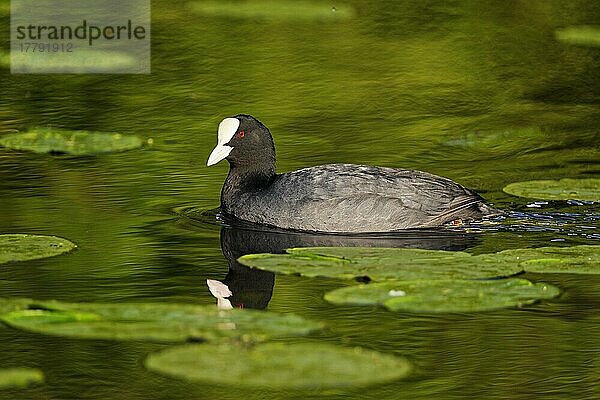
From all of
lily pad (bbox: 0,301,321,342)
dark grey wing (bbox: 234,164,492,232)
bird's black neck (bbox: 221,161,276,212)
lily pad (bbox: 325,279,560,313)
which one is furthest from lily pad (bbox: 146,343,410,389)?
bird's black neck (bbox: 221,161,276,212)

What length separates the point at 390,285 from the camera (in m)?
7.69

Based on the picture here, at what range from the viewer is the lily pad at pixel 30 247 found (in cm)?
859

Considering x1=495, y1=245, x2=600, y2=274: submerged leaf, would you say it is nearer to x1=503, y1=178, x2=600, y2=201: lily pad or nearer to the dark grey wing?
the dark grey wing

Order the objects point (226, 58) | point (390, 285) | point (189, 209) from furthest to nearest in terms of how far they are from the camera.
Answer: point (226, 58) → point (189, 209) → point (390, 285)

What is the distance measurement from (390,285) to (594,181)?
343 centimetres

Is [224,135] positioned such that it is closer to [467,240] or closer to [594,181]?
[467,240]

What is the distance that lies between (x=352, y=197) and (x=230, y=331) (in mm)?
3070

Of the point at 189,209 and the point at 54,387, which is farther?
the point at 189,209

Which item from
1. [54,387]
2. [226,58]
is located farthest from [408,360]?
[226,58]

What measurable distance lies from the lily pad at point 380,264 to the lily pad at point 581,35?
28.8 feet

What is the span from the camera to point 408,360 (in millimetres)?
6863

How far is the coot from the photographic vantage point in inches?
386

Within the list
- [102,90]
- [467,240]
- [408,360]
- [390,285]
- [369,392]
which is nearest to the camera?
[369,392]

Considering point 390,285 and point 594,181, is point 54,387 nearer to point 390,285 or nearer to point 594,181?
point 390,285
